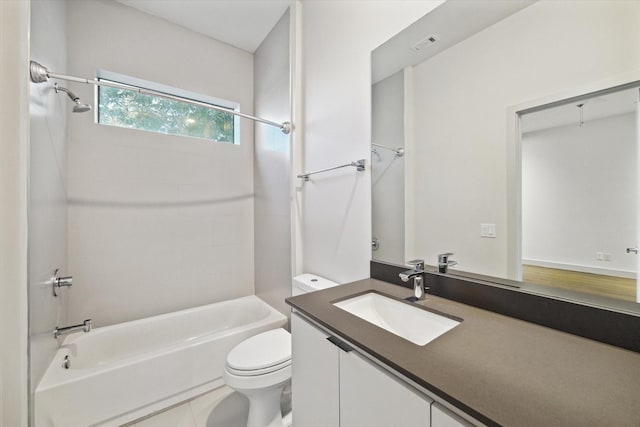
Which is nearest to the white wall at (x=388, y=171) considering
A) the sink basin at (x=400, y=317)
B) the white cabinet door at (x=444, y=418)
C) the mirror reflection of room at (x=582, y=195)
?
the sink basin at (x=400, y=317)

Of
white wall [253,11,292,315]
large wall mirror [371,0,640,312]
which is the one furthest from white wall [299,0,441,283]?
white wall [253,11,292,315]

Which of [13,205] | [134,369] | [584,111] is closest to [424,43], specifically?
[584,111]

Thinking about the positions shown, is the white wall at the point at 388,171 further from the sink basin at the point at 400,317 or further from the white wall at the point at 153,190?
the white wall at the point at 153,190

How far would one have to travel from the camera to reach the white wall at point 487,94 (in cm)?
70

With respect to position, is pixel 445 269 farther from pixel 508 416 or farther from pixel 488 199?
pixel 508 416

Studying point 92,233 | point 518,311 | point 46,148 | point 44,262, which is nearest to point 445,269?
point 518,311

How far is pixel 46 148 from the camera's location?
1393 mm

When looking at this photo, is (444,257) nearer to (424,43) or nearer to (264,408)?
(424,43)

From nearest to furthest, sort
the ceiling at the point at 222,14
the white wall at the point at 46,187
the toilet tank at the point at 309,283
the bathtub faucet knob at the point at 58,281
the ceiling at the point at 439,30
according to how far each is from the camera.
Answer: the ceiling at the point at 439,30, the white wall at the point at 46,187, the bathtub faucet knob at the point at 58,281, the toilet tank at the point at 309,283, the ceiling at the point at 222,14

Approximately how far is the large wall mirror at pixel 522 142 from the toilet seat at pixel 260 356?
0.84 meters

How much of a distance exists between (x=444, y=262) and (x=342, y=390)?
656 mm

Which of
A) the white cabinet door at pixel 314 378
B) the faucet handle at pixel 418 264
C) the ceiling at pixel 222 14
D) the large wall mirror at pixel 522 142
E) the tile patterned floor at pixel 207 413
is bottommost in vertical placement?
the tile patterned floor at pixel 207 413

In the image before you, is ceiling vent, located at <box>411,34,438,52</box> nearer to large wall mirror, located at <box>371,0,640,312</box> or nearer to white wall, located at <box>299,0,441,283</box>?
large wall mirror, located at <box>371,0,640,312</box>

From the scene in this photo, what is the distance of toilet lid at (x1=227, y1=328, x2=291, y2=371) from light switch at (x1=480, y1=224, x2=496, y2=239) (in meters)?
1.18
